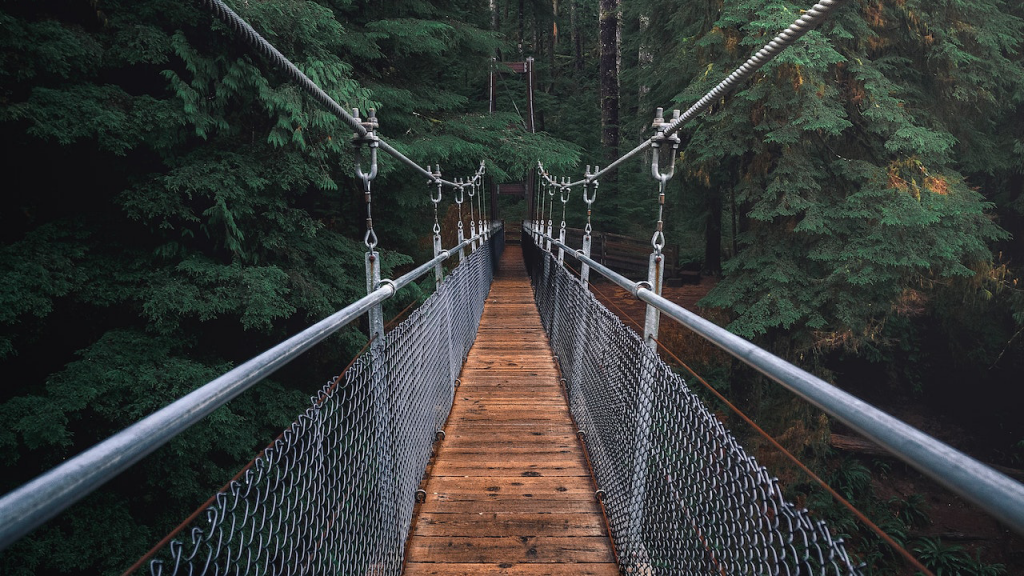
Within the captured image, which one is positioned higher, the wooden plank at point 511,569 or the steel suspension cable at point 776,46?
the steel suspension cable at point 776,46

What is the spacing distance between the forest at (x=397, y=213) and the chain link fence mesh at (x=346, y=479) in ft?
3.62

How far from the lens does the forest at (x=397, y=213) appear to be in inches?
172

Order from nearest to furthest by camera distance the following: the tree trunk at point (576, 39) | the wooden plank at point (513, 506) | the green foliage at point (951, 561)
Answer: the wooden plank at point (513, 506) → the green foliage at point (951, 561) → the tree trunk at point (576, 39)

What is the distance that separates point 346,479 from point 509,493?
126 centimetres

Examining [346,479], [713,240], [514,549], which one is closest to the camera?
[346,479]

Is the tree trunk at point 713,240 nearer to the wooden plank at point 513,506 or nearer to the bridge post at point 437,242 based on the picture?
the bridge post at point 437,242

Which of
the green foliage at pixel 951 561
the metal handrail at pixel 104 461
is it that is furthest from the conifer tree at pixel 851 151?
the metal handrail at pixel 104 461

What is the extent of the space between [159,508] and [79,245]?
7.72 feet

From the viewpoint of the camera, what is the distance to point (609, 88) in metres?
16.1

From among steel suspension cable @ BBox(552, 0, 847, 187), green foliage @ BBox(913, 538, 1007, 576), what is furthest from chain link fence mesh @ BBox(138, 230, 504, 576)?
green foliage @ BBox(913, 538, 1007, 576)

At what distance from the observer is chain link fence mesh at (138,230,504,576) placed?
1029 mm

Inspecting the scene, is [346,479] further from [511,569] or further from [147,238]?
[147,238]

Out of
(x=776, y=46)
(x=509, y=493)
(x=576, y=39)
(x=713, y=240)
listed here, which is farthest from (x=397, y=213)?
(x=576, y=39)

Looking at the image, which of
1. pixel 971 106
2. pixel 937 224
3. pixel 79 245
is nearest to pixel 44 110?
pixel 79 245
